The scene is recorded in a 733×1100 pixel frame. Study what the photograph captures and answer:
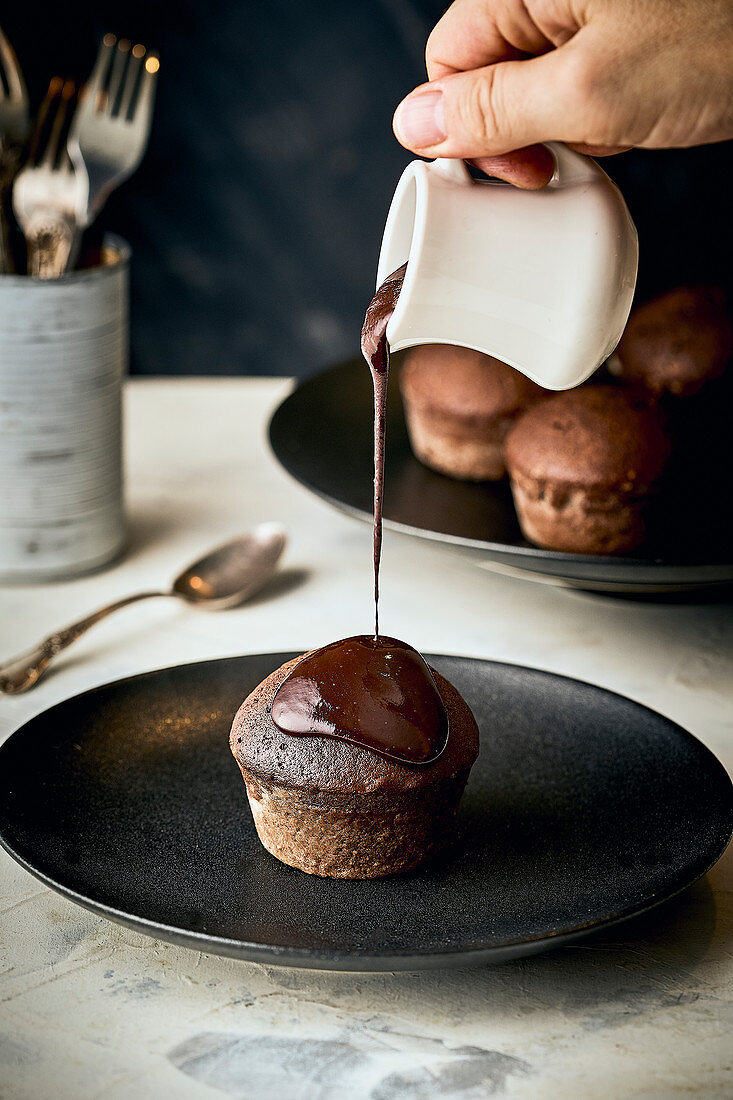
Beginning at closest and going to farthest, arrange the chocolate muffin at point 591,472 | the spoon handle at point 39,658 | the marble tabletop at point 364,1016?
the marble tabletop at point 364,1016
the spoon handle at point 39,658
the chocolate muffin at point 591,472

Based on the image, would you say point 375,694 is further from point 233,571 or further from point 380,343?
point 233,571

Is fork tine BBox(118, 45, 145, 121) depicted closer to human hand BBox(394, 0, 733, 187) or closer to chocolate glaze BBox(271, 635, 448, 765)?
human hand BBox(394, 0, 733, 187)

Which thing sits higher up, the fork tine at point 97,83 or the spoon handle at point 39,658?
the fork tine at point 97,83

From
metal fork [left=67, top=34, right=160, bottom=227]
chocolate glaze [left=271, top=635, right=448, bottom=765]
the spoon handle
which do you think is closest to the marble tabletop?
the spoon handle

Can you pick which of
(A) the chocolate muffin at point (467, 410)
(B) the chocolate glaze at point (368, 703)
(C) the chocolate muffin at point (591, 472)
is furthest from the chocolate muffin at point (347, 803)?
(A) the chocolate muffin at point (467, 410)

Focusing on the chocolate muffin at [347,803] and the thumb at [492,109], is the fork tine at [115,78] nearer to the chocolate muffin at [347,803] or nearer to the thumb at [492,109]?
the thumb at [492,109]

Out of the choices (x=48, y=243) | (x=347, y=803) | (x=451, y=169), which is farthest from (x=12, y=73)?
(x=347, y=803)

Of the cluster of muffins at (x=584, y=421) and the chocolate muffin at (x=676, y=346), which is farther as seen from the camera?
the chocolate muffin at (x=676, y=346)

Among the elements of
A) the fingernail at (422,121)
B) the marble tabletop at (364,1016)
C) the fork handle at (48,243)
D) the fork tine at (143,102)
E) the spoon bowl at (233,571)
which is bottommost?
the spoon bowl at (233,571)
